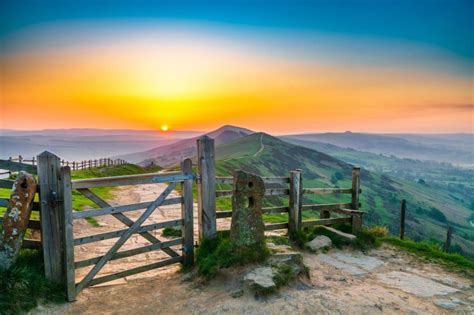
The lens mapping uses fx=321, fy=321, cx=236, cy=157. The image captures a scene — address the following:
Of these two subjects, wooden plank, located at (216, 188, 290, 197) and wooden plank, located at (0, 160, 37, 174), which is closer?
wooden plank, located at (0, 160, 37, 174)

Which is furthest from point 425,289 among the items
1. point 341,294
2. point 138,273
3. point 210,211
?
point 138,273

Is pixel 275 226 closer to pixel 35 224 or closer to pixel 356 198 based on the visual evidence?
pixel 356 198

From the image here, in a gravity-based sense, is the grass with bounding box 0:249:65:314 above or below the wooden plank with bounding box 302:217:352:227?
above

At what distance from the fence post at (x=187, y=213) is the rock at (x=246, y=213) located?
1.29m

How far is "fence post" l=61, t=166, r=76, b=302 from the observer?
245 inches

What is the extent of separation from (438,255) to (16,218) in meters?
10.7

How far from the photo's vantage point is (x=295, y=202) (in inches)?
399

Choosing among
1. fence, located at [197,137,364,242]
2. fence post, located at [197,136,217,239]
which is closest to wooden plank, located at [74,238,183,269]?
fence post, located at [197,136,217,239]

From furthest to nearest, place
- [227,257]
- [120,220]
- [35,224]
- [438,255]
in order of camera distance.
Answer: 1. [438,255]
2. [227,257]
3. [120,220]
4. [35,224]

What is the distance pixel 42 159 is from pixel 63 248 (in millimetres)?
A: 1786

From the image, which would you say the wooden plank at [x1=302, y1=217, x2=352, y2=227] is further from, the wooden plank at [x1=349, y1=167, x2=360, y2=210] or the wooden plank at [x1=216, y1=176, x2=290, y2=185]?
the wooden plank at [x1=216, y1=176, x2=290, y2=185]

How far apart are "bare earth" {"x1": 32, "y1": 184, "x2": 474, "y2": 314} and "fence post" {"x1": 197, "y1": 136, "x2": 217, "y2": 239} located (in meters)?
1.27

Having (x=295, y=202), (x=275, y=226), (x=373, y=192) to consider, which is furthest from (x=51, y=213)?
(x=373, y=192)

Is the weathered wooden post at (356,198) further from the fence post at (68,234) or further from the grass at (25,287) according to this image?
the grass at (25,287)
